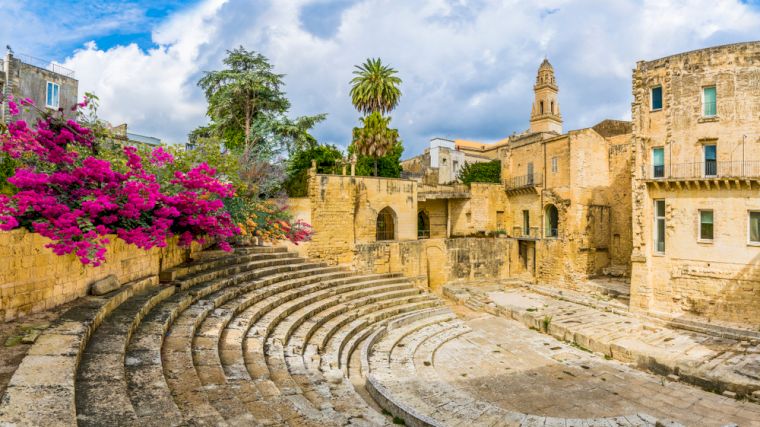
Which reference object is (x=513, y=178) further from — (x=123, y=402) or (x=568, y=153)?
(x=123, y=402)

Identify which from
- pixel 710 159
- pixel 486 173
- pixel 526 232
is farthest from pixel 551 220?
pixel 710 159

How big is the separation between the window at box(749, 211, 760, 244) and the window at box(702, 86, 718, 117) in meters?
4.48

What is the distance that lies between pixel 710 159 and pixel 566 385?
544 inches

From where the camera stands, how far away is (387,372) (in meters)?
10.7

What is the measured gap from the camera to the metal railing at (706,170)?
Answer: 17.4m

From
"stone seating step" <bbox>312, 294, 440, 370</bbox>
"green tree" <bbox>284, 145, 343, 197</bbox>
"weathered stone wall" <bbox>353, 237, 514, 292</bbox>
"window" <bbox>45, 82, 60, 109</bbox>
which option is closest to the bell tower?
"weathered stone wall" <bbox>353, 237, 514, 292</bbox>

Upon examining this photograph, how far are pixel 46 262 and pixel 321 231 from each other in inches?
520

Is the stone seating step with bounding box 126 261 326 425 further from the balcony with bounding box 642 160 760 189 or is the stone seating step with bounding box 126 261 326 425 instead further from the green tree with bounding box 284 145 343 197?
the balcony with bounding box 642 160 760 189

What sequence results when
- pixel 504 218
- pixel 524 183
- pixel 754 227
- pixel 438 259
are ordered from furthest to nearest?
1. pixel 504 218
2. pixel 524 183
3. pixel 438 259
4. pixel 754 227

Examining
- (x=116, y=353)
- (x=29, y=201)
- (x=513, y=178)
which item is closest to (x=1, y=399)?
(x=116, y=353)

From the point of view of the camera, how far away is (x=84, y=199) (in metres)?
7.47

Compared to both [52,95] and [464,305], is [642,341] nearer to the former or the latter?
[464,305]

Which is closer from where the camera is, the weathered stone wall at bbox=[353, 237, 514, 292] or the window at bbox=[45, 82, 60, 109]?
the weathered stone wall at bbox=[353, 237, 514, 292]

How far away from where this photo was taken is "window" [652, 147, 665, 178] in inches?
770
